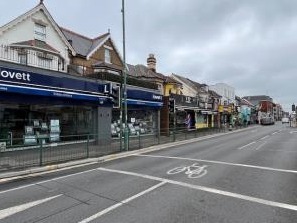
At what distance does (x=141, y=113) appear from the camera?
1235 inches

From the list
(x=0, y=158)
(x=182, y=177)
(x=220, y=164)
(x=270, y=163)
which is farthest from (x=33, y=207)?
(x=270, y=163)

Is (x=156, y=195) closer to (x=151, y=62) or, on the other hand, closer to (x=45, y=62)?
(x=45, y=62)

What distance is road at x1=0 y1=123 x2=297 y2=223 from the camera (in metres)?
7.33

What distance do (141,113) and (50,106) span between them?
1139cm

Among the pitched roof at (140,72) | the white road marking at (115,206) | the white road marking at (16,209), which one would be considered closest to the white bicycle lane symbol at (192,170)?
the white road marking at (115,206)

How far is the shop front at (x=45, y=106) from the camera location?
18141mm

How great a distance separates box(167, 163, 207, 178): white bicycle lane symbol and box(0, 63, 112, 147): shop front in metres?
5.98

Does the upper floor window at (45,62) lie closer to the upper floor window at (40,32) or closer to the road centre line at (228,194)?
the upper floor window at (40,32)

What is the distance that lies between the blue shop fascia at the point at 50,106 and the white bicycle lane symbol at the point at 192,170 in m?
6.30

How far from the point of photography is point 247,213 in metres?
7.57

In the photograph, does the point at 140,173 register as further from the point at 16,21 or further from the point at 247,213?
the point at 16,21

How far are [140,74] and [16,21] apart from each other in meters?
17.1

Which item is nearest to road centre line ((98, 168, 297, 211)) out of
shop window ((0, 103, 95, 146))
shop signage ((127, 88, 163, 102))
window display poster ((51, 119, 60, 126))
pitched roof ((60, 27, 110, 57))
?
shop window ((0, 103, 95, 146))

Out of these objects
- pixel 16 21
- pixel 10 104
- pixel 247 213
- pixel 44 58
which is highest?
pixel 16 21
